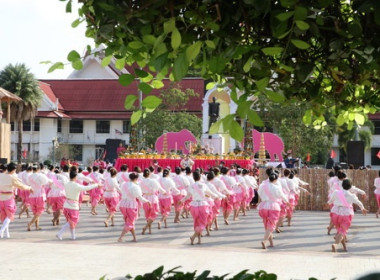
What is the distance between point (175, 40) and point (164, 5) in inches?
9.3

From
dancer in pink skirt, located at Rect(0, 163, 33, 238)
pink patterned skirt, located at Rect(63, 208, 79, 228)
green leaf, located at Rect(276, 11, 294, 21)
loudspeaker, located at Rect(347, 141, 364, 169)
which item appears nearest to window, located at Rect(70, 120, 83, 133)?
loudspeaker, located at Rect(347, 141, 364, 169)

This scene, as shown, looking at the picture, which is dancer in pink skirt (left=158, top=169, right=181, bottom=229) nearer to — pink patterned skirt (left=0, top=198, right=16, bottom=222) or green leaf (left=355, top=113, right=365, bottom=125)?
pink patterned skirt (left=0, top=198, right=16, bottom=222)

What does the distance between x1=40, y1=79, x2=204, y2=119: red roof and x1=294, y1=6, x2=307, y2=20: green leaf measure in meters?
45.7

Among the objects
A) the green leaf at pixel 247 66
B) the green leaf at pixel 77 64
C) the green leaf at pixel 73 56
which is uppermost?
the green leaf at pixel 73 56

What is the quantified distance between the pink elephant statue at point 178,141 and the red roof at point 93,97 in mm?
15003

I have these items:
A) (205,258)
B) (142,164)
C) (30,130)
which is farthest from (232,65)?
(30,130)

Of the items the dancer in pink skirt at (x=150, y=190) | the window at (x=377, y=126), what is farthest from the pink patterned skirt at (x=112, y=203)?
the window at (x=377, y=126)

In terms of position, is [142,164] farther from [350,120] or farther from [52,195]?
[350,120]

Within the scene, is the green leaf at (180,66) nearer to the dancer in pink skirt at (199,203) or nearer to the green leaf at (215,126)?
the green leaf at (215,126)

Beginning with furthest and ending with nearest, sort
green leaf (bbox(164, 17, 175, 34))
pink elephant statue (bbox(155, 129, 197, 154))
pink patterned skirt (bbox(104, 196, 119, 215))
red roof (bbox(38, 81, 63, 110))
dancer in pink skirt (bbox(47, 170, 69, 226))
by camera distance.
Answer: red roof (bbox(38, 81, 63, 110)) → pink elephant statue (bbox(155, 129, 197, 154)) → pink patterned skirt (bbox(104, 196, 119, 215)) → dancer in pink skirt (bbox(47, 170, 69, 226)) → green leaf (bbox(164, 17, 175, 34))

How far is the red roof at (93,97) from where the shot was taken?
5010 cm

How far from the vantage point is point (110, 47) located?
326cm

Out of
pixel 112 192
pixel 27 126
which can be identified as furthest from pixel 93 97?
pixel 112 192

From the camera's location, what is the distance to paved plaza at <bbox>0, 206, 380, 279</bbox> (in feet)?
34.1
